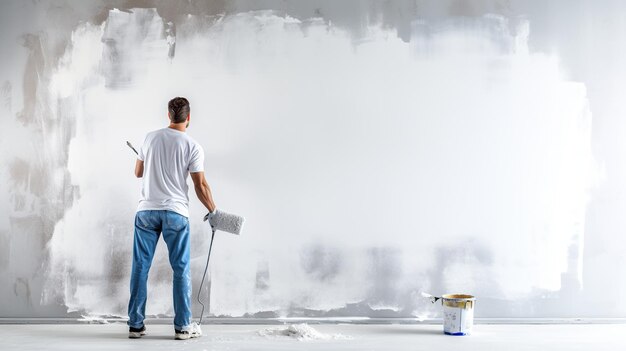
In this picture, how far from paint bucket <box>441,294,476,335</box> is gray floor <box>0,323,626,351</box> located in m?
0.06

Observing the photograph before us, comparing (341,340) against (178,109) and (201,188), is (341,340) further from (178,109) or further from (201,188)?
(178,109)

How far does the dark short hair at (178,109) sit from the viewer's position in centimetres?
352

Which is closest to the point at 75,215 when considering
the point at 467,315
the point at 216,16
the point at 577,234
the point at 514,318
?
the point at 216,16

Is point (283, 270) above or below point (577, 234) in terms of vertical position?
below

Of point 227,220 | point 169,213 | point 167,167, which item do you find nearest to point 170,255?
point 169,213

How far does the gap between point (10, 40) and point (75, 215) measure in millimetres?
1152

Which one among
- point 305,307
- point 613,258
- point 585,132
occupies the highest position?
point 585,132

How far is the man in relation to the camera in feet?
11.5

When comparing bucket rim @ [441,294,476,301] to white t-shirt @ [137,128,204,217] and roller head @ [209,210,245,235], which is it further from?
white t-shirt @ [137,128,204,217]

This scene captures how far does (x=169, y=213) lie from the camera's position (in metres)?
3.49

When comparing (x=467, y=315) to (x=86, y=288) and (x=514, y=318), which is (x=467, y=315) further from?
(x=86, y=288)

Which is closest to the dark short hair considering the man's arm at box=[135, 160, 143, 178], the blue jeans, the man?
the man

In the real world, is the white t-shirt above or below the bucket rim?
above

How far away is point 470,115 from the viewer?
4.18 metres
